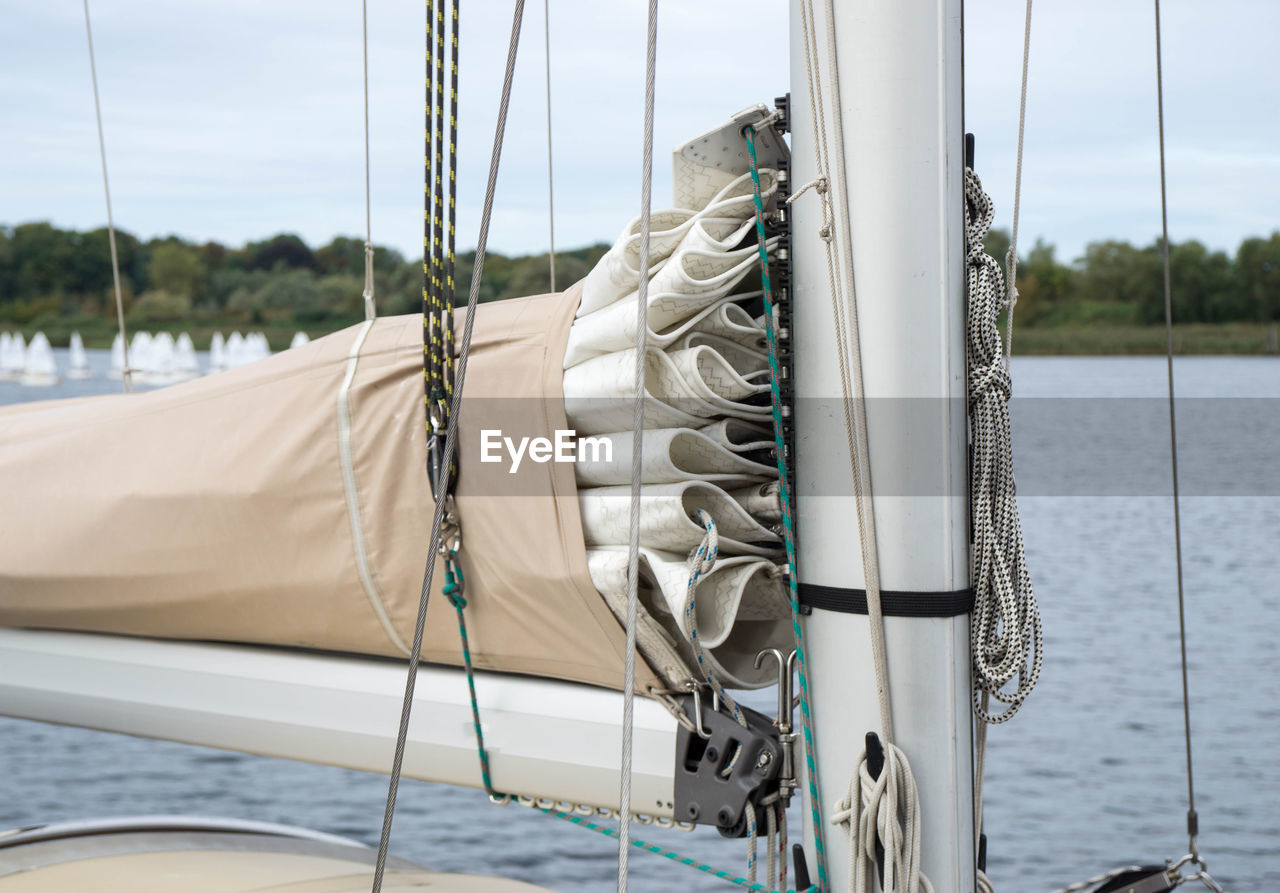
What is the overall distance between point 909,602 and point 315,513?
0.66 m

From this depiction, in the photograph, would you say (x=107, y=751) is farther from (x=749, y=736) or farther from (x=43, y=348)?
(x=43, y=348)

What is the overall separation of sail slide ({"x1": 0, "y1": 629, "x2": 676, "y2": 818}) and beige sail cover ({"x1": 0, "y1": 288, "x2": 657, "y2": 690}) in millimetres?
28

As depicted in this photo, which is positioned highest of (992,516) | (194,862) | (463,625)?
(992,516)

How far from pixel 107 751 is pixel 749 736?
24.1 ft

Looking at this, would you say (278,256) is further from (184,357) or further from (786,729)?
(786,729)

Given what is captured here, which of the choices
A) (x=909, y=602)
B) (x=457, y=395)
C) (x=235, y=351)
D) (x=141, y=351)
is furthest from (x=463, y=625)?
(x=141, y=351)

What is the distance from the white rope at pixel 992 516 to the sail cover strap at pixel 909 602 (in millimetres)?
34

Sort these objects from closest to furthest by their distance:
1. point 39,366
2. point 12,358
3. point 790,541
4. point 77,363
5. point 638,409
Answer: point 638,409 → point 790,541 → point 39,366 → point 12,358 → point 77,363

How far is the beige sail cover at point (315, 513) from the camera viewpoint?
120 cm

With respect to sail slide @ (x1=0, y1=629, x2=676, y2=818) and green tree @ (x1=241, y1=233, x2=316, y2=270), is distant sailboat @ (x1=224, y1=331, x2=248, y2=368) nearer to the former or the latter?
green tree @ (x1=241, y1=233, x2=316, y2=270)

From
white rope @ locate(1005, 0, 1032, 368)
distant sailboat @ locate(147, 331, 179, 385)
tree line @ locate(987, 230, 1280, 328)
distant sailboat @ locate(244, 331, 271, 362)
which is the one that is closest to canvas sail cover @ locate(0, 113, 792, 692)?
white rope @ locate(1005, 0, 1032, 368)

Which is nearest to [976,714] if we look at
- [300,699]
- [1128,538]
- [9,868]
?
[300,699]

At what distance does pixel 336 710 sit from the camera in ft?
4.25
